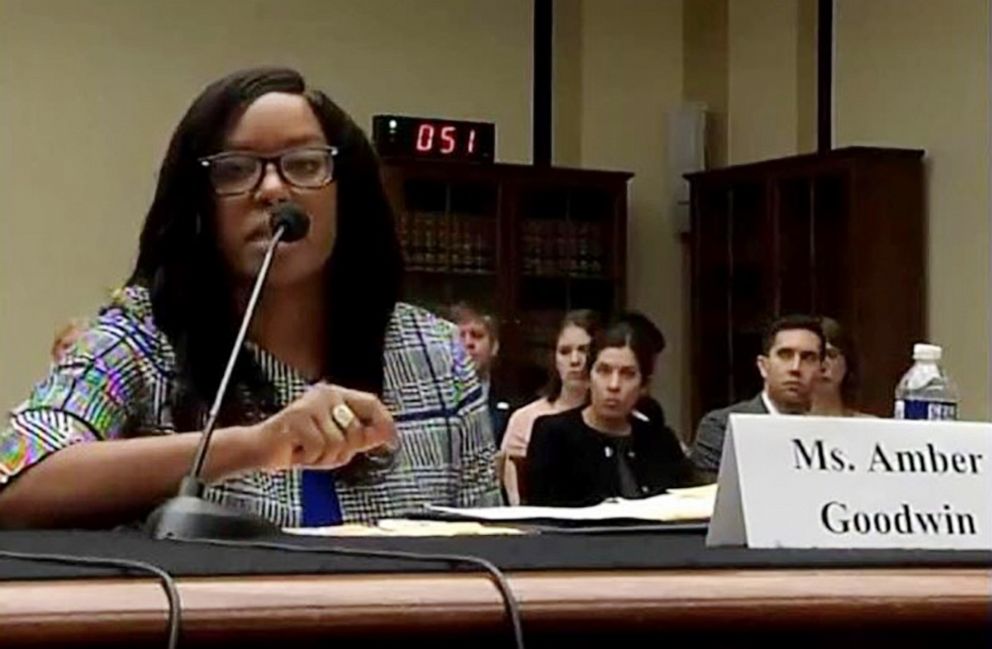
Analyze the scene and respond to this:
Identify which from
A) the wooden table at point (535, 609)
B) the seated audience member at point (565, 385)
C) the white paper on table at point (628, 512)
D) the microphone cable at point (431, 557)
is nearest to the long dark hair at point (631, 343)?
the seated audience member at point (565, 385)

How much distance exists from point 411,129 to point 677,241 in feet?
4.49

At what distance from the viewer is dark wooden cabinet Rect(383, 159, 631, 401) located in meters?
7.63

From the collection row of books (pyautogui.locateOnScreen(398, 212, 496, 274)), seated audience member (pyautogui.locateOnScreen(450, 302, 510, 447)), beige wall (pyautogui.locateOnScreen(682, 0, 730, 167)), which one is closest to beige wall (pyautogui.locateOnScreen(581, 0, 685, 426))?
beige wall (pyautogui.locateOnScreen(682, 0, 730, 167))

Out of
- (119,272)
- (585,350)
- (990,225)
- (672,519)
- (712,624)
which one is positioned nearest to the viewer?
(712,624)

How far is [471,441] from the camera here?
2025mm

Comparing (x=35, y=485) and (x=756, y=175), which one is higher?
(x=756, y=175)

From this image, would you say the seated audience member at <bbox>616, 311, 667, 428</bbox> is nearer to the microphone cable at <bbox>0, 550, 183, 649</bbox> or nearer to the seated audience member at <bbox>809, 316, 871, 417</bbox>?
the seated audience member at <bbox>809, 316, 871, 417</bbox>

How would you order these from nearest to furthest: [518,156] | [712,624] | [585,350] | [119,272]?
[712,624] → [585,350] → [119,272] → [518,156]

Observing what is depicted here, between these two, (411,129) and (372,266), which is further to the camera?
(411,129)

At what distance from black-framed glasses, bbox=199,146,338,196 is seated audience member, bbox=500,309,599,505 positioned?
3784 millimetres

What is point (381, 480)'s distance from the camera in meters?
1.88

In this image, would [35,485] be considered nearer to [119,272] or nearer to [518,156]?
[119,272]

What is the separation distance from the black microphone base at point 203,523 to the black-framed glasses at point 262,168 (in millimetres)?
497

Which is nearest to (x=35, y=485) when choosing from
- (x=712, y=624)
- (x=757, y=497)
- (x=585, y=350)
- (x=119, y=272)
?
(x=757, y=497)
